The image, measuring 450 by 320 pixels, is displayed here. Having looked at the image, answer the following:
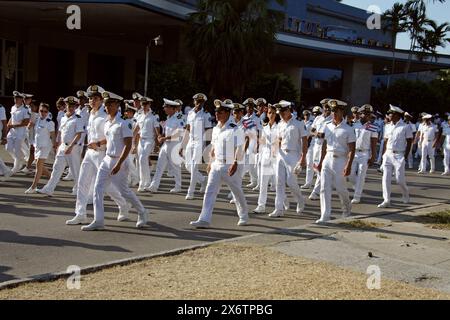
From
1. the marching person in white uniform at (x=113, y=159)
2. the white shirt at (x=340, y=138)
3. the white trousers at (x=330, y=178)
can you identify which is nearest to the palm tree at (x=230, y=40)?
the white shirt at (x=340, y=138)

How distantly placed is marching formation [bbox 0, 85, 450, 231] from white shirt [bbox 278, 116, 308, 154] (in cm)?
2

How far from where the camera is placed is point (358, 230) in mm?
9266

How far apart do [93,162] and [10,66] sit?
24.6m

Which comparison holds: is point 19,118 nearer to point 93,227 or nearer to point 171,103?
point 171,103

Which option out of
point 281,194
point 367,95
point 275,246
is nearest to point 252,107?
point 281,194

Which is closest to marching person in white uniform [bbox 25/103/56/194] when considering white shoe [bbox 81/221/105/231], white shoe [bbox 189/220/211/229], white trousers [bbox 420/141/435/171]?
white shoe [bbox 81/221/105/231]

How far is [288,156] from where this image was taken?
10.4 metres

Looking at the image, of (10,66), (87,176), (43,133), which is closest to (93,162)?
(87,176)

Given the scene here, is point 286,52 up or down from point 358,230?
up

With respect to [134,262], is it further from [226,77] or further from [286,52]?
[286,52]

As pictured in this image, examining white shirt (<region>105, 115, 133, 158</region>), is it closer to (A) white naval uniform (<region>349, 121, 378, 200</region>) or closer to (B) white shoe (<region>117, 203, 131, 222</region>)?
(B) white shoe (<region>117, 203, 131, 222</region>)

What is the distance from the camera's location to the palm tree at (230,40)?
2419 cm

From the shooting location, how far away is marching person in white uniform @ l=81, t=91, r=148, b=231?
330 inches
